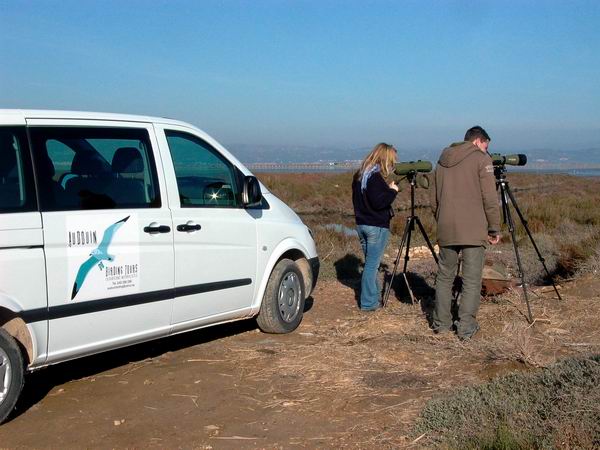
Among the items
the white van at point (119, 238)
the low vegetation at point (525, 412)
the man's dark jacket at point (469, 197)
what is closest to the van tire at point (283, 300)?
the white van at point (119, 238)

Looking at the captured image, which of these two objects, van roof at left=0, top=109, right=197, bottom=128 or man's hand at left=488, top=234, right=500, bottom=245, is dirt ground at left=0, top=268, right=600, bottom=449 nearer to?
man's hand at left=488, top=234, right=500, bottom=245

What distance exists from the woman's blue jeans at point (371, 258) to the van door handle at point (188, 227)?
271 centimetres

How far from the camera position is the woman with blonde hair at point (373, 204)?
27.4 feet

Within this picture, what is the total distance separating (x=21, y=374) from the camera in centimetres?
504

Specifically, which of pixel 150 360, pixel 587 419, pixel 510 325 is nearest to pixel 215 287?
pixel 150 360

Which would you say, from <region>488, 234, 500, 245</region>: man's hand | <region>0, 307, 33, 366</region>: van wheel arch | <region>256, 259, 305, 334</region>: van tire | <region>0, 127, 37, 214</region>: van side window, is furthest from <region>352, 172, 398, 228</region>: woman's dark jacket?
<region>0, 307, 33, 366</region>: van wheel arch

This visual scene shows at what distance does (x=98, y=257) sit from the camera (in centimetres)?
544

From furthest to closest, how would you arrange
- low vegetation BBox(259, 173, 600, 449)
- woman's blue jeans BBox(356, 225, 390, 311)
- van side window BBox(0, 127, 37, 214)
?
1. woman's blue jeans BBox(356, 225, 390, 311)
2. van side window BBox(0, 127, 37, 214)
3. low vegetation BBox(259, 173, 600, 449)

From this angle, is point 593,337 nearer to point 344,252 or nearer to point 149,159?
point 149,159

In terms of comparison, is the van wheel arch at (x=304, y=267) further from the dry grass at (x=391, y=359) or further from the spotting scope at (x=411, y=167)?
the spotting scope at (x=411, y=167)

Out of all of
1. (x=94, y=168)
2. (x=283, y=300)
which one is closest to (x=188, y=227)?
(x=94, y=168)

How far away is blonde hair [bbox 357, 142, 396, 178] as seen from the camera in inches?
329

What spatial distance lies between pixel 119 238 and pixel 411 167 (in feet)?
12.8

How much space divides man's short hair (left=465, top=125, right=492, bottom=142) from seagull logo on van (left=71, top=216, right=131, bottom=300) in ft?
11.0
